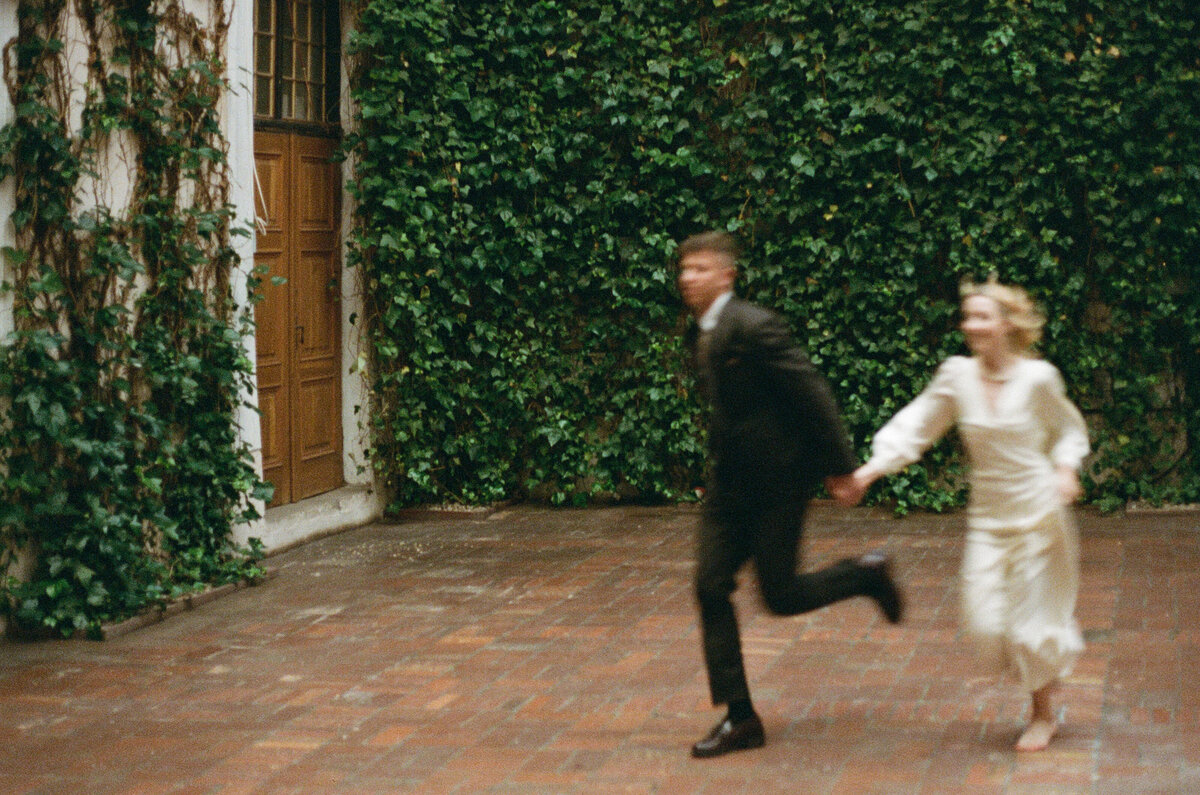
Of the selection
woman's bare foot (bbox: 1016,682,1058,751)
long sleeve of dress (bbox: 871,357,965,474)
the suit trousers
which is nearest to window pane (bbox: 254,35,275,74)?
the suit trousers

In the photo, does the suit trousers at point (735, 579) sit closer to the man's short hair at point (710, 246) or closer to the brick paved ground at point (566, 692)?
the brick paved ground at point (566, 692)

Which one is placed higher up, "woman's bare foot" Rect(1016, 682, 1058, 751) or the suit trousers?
the suit trousers

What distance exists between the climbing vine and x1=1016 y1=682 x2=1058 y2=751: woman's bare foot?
13.5 ft

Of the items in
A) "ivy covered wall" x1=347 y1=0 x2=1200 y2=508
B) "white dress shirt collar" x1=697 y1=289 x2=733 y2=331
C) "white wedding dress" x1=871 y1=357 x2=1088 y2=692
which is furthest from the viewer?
"ivy covered wall" x1=347 y1=0 x2=1200 y2=508

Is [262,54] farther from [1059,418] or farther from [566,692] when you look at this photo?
[1059,418]

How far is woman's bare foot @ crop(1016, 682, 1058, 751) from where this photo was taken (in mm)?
4711

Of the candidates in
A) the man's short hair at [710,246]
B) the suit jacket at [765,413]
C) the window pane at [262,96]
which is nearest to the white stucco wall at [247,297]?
the window pane at [262,96]

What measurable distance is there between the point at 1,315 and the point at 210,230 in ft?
4.29

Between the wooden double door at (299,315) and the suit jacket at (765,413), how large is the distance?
4422mm

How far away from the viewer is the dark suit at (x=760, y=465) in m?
4.71

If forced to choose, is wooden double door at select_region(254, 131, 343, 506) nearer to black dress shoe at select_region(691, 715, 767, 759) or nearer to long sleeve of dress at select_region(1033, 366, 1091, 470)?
black dress shoe at select_region(691, 715, 767, 759)

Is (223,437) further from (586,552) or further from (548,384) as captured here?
(548,384)

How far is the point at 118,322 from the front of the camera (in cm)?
702

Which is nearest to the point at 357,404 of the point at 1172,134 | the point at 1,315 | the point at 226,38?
the point at 226,38
